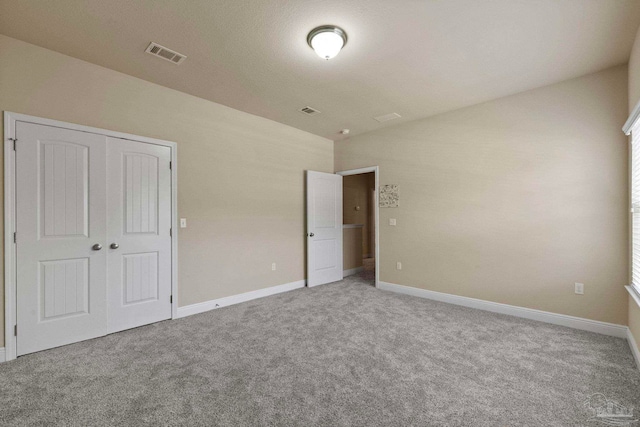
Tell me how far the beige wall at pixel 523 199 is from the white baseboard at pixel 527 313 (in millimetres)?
67

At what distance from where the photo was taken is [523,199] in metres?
3.38

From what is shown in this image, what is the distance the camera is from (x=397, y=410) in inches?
68.5

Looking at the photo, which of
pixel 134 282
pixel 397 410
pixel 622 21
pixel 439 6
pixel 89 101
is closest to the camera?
pixel 397 410

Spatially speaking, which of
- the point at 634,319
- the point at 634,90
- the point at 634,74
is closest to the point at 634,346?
the point at 634,319

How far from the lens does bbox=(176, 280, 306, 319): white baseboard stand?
346cm

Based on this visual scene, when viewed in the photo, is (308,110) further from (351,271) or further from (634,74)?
(351,271)

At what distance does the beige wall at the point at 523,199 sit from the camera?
113 inches

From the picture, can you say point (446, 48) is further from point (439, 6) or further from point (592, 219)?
point (592, 219)

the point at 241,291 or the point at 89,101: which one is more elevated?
the point at 89,101

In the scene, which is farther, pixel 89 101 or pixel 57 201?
pixel 89 101

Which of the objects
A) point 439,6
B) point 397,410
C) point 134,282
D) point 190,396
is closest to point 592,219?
point 439,6

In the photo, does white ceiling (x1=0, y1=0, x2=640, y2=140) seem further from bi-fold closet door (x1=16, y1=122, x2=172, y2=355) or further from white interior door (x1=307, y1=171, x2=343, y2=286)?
white interior door (x1=307, y1=171, x2=343, y2=286)

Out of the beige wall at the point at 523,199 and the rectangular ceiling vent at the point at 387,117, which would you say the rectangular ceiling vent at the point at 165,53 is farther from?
the beige wall at the point at 523,199

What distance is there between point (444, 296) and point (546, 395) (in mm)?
2179
